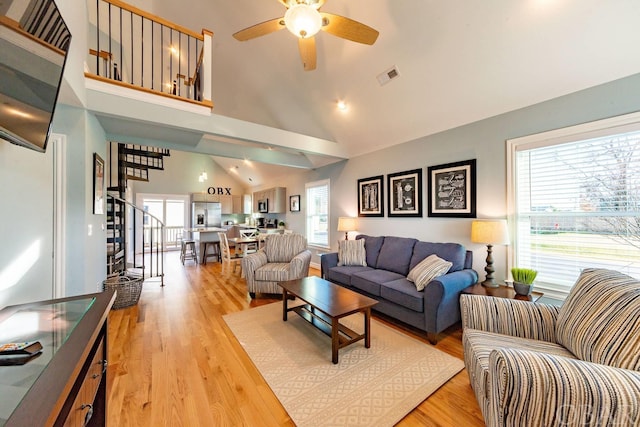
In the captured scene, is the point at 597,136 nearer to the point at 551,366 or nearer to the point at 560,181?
the point at 560,181

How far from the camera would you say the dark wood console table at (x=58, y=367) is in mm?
619

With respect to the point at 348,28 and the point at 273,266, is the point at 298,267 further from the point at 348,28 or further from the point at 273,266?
the point at 348,28

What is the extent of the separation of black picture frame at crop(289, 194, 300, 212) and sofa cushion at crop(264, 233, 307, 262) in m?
2.67

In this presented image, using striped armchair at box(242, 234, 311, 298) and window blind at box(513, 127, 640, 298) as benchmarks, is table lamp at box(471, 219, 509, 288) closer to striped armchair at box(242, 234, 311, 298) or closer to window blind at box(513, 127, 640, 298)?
window blind at box(513, 127, 640, 298)

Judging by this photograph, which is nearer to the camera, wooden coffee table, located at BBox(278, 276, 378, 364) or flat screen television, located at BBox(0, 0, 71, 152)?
flat screen television, located at BBox(0, 0, 71, 152)

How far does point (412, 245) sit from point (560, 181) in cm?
168

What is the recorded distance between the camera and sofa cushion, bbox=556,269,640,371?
117 centimetres

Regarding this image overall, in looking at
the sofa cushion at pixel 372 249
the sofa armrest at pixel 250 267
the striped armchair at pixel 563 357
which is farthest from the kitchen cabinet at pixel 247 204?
the striped armchair at pixel 563 357

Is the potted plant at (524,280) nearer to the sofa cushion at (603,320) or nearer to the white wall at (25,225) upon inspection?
the sofa cushion at (603,320)

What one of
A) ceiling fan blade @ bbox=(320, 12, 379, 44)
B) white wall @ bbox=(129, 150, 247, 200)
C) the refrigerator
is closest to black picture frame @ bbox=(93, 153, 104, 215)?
ceiling fan blade @ bbox=(320, 12, 379, 44)

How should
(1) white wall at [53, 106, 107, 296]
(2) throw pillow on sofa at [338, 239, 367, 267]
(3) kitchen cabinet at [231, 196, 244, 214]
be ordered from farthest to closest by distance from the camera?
(3) kitchen cabinet at [231, 196, 244, 214]
(2) throw pillow on sofa at [338, 239, 367, 267]
(1) white wall at [53, 106, 107, 296]

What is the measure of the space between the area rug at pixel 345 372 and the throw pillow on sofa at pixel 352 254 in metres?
1.07

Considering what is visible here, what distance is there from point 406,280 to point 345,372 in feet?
4.58

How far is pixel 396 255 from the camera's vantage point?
352 centimetres
